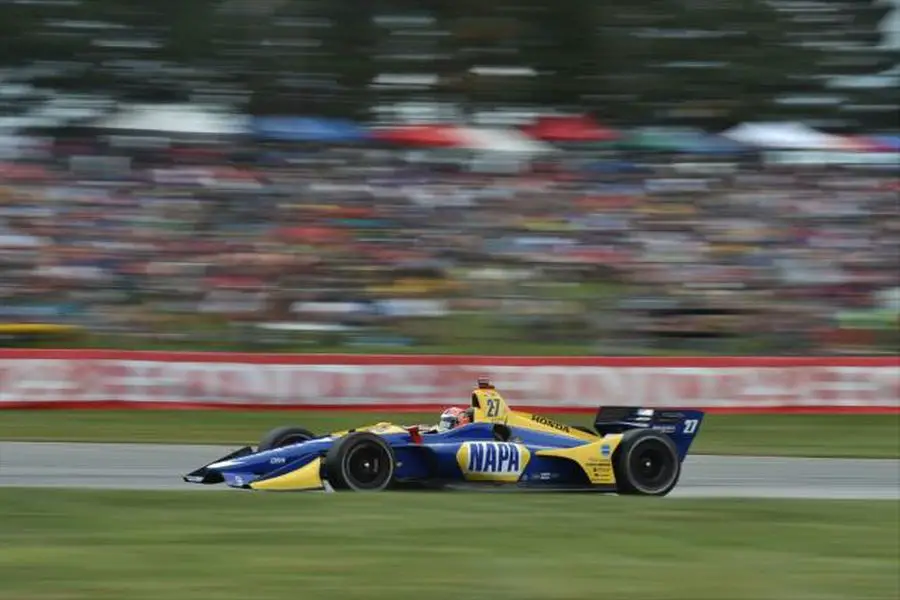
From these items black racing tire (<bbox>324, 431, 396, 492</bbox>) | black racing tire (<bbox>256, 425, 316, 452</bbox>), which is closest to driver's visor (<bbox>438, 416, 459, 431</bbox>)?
black racing tire (<bbox>324, 431, 396, 492</bbox>)

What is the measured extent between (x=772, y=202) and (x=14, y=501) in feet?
42.0

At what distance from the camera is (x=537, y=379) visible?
15844mm

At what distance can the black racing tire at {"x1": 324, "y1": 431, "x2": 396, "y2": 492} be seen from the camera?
945 centimetres

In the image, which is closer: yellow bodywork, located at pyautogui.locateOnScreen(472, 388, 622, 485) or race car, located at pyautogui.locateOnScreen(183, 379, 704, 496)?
race car, located at pyautogui.locateOnScreen(183, 379, 704, 496)

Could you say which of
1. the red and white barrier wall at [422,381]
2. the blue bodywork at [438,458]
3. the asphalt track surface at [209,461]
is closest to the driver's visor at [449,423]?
the blue bodywork at [438,458]

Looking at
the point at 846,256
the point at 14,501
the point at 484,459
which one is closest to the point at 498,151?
the point at 846,256

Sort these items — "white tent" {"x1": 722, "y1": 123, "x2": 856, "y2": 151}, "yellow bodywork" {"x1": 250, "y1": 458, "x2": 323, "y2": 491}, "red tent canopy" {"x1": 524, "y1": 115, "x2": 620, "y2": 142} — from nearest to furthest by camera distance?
"yellow bodywork" {"x1": 250, "y1": 458, "x2": 323, "y2": 491} → "white tent" {"x1": 722, "y1": 123, "x2": 856, "y2": 151} → "red tent canopy" {"x1": 524, "y1": 115, "x2": 620, "y2": 142}

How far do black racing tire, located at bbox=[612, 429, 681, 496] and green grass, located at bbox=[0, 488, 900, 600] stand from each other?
662mm

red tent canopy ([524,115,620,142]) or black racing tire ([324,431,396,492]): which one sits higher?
red tent canopy ([524,115,620,142])

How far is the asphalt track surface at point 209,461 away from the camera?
1063 centimetres

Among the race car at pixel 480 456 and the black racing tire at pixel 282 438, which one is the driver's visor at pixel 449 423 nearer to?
the race car at pixel 480 456

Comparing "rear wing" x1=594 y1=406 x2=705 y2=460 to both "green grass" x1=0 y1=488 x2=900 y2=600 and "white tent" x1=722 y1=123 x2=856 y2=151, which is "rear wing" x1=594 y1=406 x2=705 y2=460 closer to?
"green grass" x1=0 y1=488 x2=900 y2=600

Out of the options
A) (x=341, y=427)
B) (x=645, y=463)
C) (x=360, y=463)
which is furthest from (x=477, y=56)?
(x=360, y=463)

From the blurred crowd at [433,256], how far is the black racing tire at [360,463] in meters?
6.65
